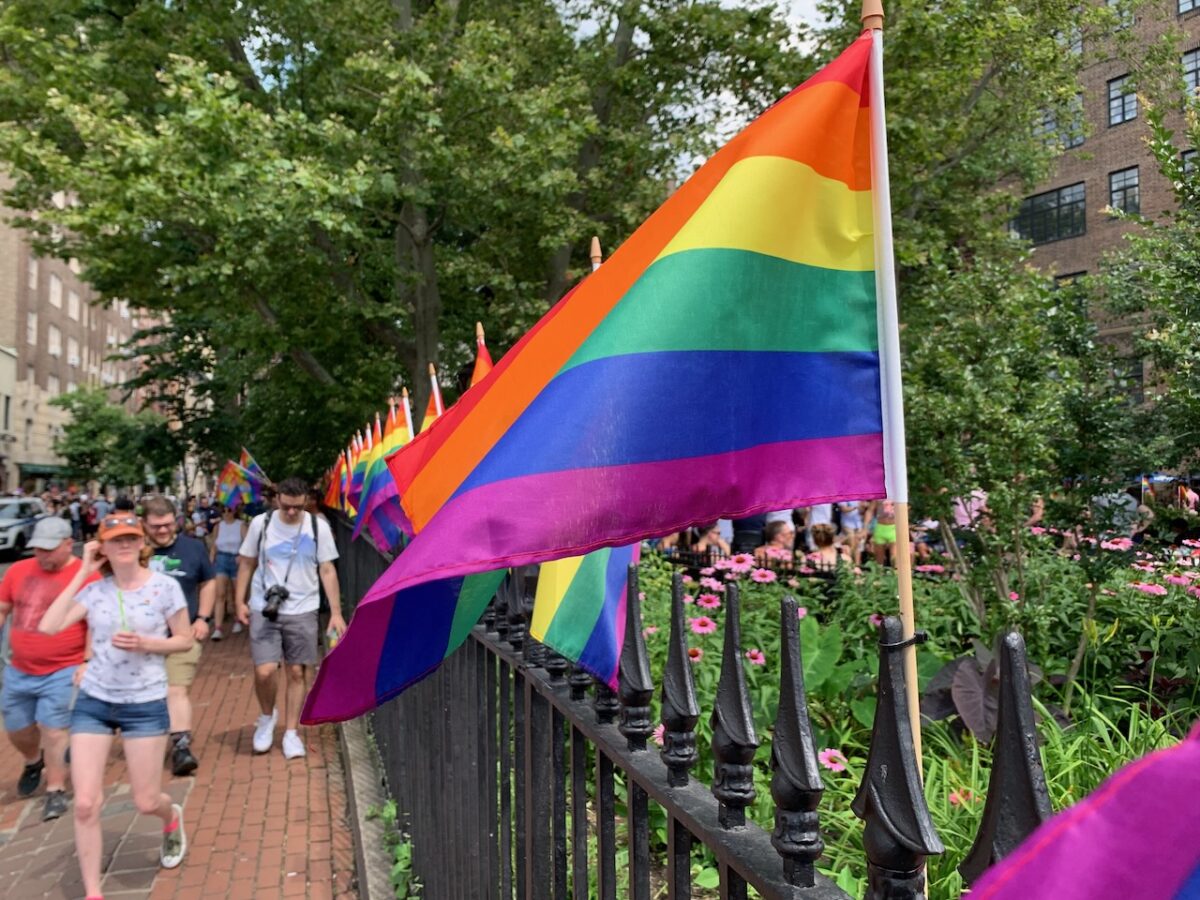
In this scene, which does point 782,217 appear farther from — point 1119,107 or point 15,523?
point 1119,107

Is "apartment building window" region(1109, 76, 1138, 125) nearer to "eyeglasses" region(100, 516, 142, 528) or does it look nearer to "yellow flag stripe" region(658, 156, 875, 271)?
"eyeglasses" region(100, 516, 142, 528)

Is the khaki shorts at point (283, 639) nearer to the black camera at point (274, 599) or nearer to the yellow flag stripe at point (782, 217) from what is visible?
the black camera at point (274, 599)

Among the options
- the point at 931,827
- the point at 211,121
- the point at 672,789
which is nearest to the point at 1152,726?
the point at 672,789

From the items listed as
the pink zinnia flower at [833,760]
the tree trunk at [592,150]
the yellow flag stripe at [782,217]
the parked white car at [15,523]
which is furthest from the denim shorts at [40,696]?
the parked white car at [15,523]

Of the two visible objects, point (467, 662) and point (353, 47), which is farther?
point (353, 47)

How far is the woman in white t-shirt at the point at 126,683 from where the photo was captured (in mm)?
4582

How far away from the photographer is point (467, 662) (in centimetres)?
301

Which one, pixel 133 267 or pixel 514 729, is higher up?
pixel 133 267

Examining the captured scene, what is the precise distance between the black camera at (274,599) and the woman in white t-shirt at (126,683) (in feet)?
6.38

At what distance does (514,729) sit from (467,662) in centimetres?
53

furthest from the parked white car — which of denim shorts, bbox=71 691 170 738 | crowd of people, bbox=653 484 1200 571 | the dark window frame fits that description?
the dark window frame

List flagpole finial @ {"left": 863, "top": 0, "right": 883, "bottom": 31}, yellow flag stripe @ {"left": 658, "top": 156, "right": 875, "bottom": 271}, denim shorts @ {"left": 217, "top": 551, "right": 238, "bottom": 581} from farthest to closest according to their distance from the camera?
denim shorts @ {"left": 217, "top": 551, "right": 238, "bottom": 581}, yellow flag stripe @ {"left": 658, "top": 156, "right": 875, "bottom": 271}, flagpole finial @ {"left": 863, "top": 0, "right": 883, "bottom": 31}

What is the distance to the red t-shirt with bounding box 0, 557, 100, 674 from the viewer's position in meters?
5.91

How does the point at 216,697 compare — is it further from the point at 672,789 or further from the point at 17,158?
the point at 672,789
